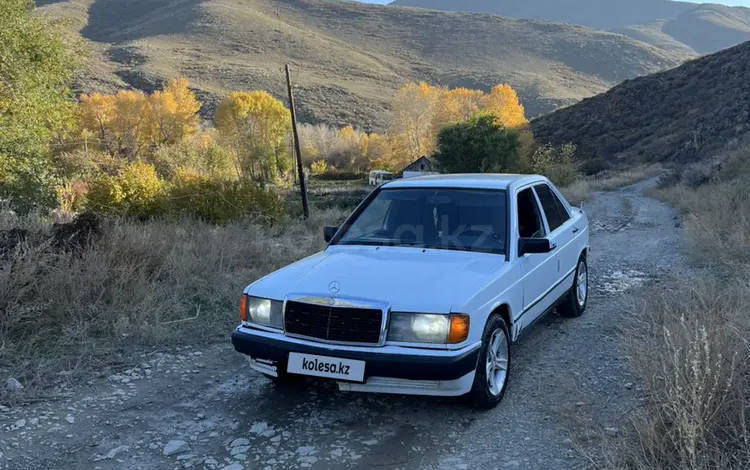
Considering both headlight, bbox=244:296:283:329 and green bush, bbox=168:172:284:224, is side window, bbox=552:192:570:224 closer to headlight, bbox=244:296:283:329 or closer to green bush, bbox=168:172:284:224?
headlight, bbox=244:296:283:329

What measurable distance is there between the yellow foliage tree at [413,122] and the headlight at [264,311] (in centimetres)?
6195

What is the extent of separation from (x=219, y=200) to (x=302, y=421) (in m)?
12.7

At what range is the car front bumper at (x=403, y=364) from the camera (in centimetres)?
340

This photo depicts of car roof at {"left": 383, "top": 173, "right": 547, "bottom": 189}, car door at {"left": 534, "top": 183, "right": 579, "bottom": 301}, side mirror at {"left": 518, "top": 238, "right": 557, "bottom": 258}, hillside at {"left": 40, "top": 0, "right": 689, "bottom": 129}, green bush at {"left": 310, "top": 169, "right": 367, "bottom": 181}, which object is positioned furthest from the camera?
hillside at {"left": 40, "top": 0, "right": 689, "bottom": 129}

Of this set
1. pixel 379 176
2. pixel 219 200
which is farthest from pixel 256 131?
pixel 219 200

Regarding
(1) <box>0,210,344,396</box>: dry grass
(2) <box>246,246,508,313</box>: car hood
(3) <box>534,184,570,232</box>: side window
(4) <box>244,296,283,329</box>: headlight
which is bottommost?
(1) <box>0,210,344,396</box>: dry grass

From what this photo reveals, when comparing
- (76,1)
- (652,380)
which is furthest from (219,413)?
(76,1)

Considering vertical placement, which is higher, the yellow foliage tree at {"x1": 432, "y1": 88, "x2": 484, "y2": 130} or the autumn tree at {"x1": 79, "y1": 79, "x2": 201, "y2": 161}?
the yellow foliage tree at {"x1": 432, "y1": 88, "x2": 484, "y2": 130}

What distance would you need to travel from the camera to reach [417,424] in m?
3.77

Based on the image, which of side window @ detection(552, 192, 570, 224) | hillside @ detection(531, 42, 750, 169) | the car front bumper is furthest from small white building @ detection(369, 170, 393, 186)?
the car front bumper

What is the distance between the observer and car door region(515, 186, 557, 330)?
4508 millimetres

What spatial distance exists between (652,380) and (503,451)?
1.00 m

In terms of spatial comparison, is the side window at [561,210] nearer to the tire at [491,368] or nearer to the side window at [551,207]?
the side window at [551,207]

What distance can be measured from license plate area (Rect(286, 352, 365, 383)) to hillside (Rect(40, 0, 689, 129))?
71.5 metres
